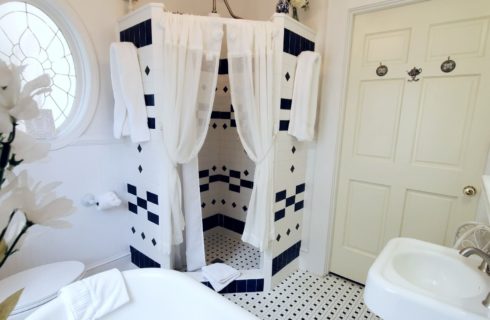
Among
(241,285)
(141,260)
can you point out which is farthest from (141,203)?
(241,285)

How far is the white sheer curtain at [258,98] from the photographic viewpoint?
1624mm

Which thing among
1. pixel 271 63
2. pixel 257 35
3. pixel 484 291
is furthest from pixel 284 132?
pixel 484 291

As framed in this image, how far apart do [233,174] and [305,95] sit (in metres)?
1.24

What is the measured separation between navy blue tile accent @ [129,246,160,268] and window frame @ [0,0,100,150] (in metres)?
0.98

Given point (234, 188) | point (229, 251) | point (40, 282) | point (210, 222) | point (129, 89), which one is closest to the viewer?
point (40, 282)

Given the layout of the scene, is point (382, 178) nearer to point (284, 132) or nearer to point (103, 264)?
point (284, 132)

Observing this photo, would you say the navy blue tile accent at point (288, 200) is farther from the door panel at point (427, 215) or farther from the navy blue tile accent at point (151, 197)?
the navy blue tile accent at point (151, 197)

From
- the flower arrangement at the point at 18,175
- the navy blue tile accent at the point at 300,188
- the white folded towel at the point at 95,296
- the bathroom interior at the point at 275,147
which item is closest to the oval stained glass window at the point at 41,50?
the bathroom interior at the point at 275,147

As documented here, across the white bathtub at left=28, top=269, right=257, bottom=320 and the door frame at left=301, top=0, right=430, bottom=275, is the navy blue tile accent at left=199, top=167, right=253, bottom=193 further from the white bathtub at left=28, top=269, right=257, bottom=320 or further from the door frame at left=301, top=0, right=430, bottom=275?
the white bathtub at left=28, top=269, right=257, bottom=320

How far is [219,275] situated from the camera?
191 cm

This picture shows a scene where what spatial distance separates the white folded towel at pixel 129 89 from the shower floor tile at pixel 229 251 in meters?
1.38

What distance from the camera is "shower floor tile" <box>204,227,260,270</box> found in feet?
7.63

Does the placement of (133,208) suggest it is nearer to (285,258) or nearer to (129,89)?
(129,89)

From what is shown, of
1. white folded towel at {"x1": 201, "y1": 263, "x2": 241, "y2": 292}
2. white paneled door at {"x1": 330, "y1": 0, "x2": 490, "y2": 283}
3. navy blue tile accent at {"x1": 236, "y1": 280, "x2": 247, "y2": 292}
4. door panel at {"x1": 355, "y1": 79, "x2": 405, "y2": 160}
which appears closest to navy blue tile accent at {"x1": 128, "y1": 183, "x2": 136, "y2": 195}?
white folded towel at {"x1": 201, "y1": 263, "x2": 241, "y2": 292}
